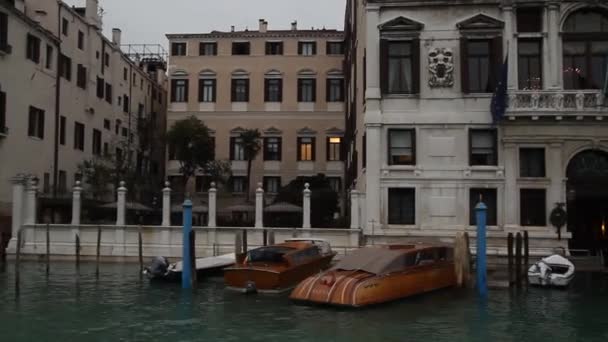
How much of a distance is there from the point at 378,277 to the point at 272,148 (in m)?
27.0

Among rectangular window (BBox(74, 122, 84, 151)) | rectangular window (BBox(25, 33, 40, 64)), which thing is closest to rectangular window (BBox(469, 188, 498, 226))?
rectangular window (BBox(25, 33, 40, 64))

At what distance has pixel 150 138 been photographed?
4788cm

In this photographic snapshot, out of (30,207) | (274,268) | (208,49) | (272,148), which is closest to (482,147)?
(274,268)

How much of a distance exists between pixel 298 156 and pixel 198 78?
819 centimetres

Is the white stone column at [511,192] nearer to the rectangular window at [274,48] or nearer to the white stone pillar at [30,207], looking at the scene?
the white stone pillar at [30,207]

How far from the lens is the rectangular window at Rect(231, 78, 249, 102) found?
43.2m

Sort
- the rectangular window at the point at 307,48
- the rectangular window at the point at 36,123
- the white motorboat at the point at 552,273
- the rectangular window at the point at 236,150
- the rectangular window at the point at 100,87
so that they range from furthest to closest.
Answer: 1. the rectangular window at the point at 307,48
2. the rectangular window at the point at 236,150
3. the rectangular window at the point at 100,87
4. the rectangular window at the point at 36,123
5. the white motorboat at the point at 552,273

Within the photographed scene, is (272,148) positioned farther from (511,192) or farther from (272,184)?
(511,192)

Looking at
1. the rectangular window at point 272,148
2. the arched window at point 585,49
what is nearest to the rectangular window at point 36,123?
the rectangular window at point 272,148

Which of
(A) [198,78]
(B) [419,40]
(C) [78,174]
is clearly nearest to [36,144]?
(C) [78,174]

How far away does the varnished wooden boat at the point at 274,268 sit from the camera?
1911cm

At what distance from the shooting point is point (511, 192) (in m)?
25.2

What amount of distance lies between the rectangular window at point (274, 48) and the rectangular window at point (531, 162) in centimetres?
2166

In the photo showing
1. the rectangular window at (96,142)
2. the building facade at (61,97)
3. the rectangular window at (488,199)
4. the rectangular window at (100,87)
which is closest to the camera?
the rectangular window at (488,199)
